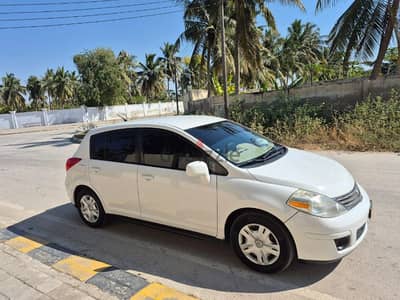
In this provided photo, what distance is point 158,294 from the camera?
106 inches

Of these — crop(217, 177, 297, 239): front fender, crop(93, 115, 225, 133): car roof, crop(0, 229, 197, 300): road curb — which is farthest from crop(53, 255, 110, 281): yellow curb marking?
crop(93, 115, 225, 133): car roof

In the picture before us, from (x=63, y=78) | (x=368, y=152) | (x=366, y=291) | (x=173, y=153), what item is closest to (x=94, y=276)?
(x=173, y=153)

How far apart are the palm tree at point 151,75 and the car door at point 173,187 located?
46352mm

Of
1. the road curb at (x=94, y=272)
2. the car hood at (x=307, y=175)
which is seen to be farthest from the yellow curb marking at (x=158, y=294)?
the car hood at (x=307, y=175)

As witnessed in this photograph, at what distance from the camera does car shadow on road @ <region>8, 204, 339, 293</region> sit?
111 inches

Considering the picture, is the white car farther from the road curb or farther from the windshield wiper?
the road curb

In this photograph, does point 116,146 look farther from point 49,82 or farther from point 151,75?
point 49,82

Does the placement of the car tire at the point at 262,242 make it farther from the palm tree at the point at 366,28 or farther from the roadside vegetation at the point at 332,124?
the palm tree at the point at 366,28

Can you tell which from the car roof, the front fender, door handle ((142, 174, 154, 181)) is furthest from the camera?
the car roof

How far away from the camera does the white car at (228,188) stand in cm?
264

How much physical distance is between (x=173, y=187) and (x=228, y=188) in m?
0.73

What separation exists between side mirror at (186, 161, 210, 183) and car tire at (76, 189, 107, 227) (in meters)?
1.95

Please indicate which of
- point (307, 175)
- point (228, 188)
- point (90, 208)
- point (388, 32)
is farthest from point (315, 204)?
point (388, 32)

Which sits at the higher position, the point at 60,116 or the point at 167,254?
Result: the point at 60,116
